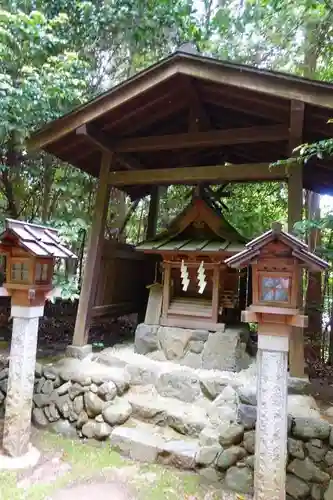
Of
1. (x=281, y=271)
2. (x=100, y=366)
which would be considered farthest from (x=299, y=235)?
(x=100, y=366)

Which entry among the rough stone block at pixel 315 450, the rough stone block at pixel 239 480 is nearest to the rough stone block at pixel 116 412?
the rough stone block at pixel 239 480

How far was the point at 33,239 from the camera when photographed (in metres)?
3.91

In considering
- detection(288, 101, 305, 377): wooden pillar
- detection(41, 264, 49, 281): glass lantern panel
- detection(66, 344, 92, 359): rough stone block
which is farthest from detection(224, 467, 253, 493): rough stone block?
detection(41, 264, 49, 281): glass lantern panel

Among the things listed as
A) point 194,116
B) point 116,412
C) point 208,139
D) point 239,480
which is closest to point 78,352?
point 116,412

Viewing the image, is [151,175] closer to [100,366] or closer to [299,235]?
[299,235]

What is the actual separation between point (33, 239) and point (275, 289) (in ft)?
8.57

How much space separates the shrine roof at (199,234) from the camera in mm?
5305

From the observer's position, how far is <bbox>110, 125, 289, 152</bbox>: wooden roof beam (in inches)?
193

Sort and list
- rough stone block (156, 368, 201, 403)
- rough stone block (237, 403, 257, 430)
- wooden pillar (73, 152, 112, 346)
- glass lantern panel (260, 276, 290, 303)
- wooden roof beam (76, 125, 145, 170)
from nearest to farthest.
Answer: glass lantern panel (260, 276, 290, 303) → rough stone block (237, 403, 257, 430) → rough stone block (156, 368, 201, 403) → wooden roof beam (76, 125, 145, 170) → wooden pillar (73, 152, 112, 346)

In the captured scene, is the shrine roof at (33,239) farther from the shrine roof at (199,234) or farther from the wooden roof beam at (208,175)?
the wooden roof beam at (208,175)

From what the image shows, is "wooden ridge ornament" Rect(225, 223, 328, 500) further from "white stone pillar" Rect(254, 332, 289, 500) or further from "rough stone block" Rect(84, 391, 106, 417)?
"rough stone block" Rect(84, 391, 106, 417)

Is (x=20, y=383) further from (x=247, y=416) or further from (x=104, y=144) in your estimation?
(x=104, y=144)

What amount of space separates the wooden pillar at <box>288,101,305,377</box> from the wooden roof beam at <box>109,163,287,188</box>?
0.71ft

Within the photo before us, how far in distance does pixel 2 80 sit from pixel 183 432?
5402 millimetres
